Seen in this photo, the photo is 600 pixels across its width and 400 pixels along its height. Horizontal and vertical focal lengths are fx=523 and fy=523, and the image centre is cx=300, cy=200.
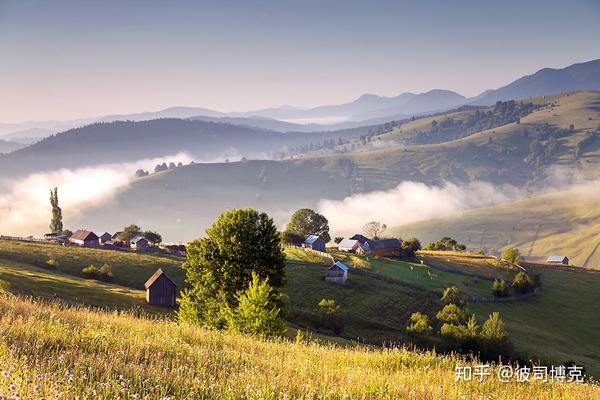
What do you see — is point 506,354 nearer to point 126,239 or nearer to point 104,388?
point 104,388

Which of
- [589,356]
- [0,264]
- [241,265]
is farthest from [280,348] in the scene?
[589,356]

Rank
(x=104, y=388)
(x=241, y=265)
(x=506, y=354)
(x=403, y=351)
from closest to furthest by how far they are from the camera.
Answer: (x=104, y=388) < (x=403, y=351) < (x=241, y=265) < (x=506, y=354)

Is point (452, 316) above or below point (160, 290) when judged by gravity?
below

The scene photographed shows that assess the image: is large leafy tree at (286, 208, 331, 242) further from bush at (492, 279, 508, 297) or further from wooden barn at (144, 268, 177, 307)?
wooden barn at (144, 268, 177, 307)

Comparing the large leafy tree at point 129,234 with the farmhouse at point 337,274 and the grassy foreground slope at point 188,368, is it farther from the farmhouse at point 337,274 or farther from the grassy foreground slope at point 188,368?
A: the grassy foreground slope at point 188,368

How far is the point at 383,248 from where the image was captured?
158125mm

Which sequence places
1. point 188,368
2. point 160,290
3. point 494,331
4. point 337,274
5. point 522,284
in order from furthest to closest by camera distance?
point 522,284 < point 337,274 < point 160,290 < point 494,331 < point 188,368

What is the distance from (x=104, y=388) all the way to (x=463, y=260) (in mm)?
159448

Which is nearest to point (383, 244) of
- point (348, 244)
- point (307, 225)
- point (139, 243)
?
point (348, 244)

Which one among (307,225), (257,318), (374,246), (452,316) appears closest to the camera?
(257,318)

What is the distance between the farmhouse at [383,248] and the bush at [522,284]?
3658 centimetres

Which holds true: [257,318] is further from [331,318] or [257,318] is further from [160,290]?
[160,290]

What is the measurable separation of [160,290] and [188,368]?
2900 inches

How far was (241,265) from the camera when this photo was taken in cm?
4950
